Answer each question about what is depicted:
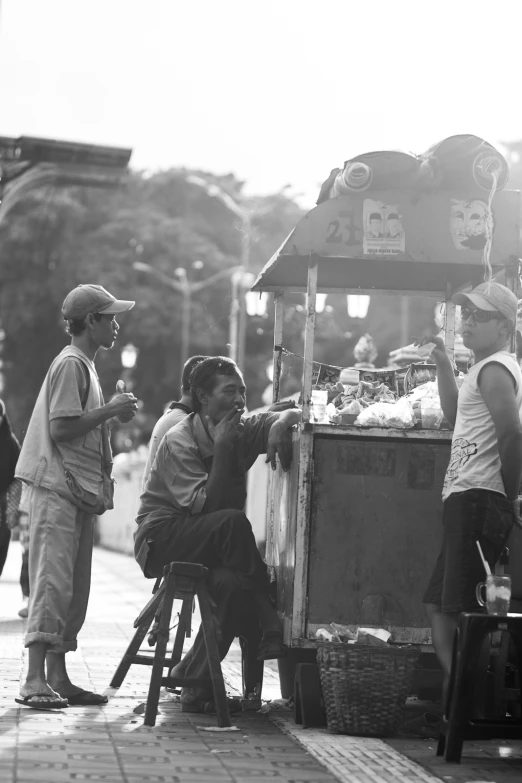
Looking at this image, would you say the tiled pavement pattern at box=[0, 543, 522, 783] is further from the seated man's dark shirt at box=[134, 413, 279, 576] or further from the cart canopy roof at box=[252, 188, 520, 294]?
the cart canopy roof at box=[252, 188, 520, 294]

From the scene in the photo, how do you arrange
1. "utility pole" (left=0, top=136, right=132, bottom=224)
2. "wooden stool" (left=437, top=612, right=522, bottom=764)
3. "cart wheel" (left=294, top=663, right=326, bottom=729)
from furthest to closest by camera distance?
"utility pole" (left=0, top=136, right=132, bottom=224)
"cart wheel" (left=294, top=663, right=326, bottom=729)
"wooden stool" (left=437, top=612, right=522, bottom=764)

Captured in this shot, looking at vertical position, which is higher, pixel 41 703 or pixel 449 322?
pixel 449 322

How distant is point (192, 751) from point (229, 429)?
68.7 inches

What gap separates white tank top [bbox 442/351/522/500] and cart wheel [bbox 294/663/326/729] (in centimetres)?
118

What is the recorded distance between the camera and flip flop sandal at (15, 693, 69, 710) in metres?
6.32

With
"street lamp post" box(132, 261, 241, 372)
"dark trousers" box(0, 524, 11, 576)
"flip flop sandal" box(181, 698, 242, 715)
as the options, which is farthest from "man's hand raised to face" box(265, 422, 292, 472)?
"street lamp post" box(132, 261, 241, 372)

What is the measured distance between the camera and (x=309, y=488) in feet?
Answer: 21.8

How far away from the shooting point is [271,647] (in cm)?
647

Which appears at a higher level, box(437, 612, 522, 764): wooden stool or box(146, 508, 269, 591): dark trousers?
box(146, 508, 269, 591): dark trousers

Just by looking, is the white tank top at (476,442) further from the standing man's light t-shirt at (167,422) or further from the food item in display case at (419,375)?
the standing man's light t-shirt at (167,422)

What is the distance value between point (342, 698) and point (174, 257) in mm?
35001

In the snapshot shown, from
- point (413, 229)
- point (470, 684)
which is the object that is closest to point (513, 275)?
point (413, 229)

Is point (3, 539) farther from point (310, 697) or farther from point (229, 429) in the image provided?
point (310, 697)

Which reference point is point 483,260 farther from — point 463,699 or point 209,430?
point 463,699
